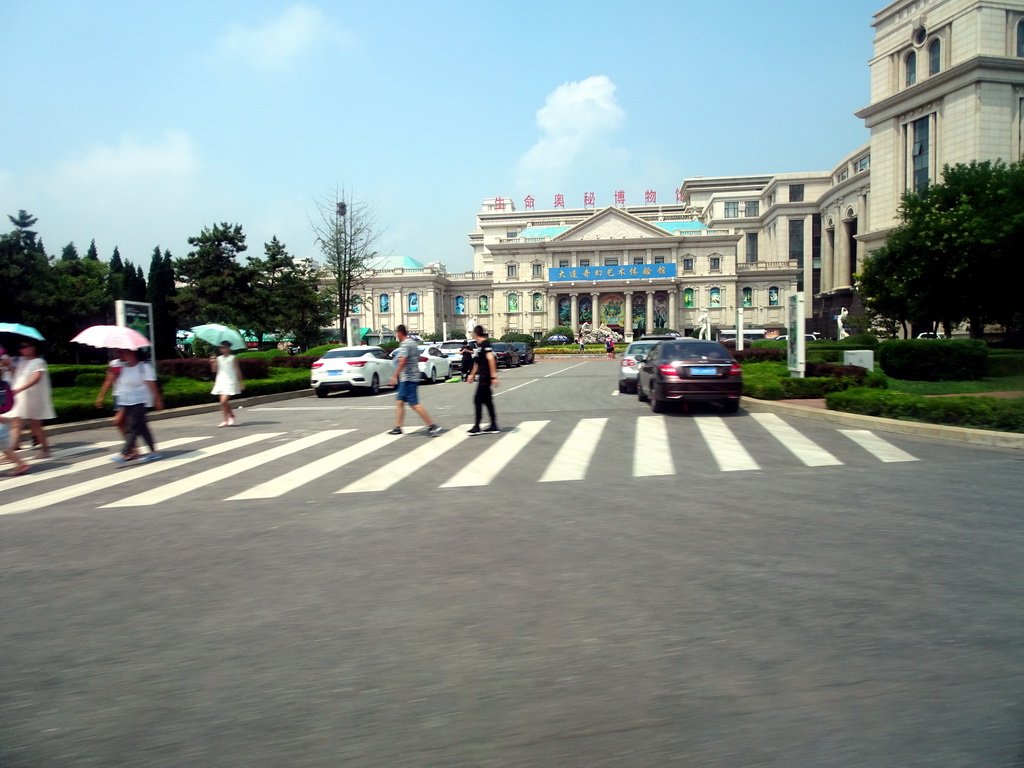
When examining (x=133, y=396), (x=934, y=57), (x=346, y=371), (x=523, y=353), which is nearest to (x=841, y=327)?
(x=523, y=353)

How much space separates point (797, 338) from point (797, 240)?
304 ft

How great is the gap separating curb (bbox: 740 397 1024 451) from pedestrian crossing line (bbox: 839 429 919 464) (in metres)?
0.43

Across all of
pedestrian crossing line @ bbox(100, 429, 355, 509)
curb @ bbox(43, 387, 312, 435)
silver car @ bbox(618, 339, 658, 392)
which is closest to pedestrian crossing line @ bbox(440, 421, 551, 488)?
pedestrian crossing line @ bbox(100, 429, 355, 509)

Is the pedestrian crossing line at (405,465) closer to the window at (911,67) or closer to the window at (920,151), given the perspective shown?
the window at (920,151)

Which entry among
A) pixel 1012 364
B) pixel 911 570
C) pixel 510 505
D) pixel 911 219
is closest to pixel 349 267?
pixel 911 219

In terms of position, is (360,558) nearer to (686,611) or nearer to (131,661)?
(131,661)

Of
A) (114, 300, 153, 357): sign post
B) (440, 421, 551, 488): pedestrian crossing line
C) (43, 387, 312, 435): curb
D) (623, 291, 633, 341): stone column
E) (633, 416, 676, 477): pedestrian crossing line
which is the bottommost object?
(633, 416, 676, 477): pedestrian crossing line

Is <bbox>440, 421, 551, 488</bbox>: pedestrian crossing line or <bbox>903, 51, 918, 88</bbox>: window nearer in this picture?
<bbox>440, 421, 551, 488</bbox>: pedestrian crossing line

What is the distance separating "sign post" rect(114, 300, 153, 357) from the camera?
1811cm

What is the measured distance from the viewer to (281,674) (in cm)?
356

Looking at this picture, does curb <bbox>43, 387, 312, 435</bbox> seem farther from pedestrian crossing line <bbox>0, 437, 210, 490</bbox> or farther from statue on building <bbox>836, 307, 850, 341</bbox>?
statue on building <bbox>836, 307, 850, 341</bbox>

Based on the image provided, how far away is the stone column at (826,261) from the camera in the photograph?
92.4 meters

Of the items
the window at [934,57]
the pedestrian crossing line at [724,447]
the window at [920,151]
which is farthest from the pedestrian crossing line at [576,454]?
the window at [934,57]

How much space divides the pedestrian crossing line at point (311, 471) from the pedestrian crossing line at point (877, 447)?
7.11 meters
